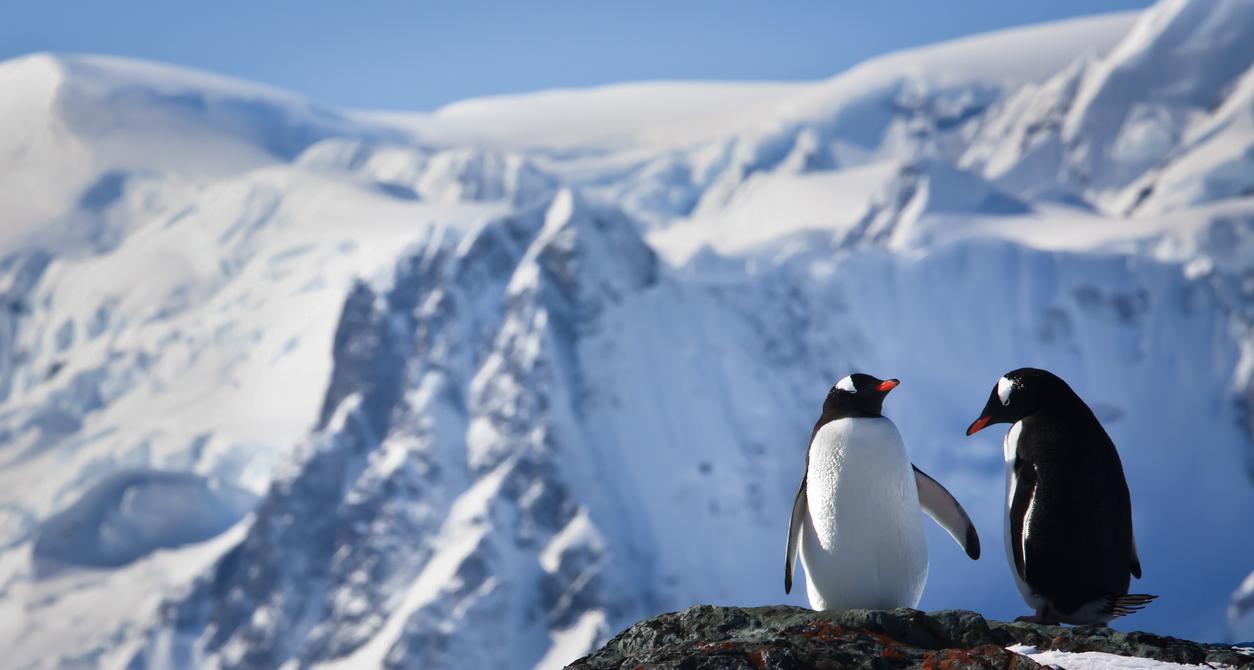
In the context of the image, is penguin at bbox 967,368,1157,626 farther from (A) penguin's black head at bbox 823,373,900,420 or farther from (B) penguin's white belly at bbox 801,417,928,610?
(A) penguin's black head at bbox 823,373,900,420

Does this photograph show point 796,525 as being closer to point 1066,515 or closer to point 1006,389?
point 1006,389

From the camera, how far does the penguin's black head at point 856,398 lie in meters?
15.1

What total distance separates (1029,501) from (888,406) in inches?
6975

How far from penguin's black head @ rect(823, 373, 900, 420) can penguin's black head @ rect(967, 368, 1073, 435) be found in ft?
3.35

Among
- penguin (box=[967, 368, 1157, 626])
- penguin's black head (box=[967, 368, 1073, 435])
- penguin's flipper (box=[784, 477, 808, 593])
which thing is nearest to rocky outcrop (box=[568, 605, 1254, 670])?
penguin (box=[967, 368, 1157, 626])

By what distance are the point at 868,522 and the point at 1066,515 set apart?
1829 millimetres

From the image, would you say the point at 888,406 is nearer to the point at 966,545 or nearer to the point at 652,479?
the point at 652,479

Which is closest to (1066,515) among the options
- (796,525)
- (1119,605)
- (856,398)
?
(1119,605)

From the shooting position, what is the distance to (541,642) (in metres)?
192

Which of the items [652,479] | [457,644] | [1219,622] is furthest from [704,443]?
[1219,622]

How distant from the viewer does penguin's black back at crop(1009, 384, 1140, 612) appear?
1414cm

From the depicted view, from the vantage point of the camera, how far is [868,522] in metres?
14.7

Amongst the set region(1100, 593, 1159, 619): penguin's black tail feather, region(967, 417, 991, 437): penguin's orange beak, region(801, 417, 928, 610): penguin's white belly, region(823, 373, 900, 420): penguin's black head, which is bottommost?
region(1100, 593, 1159, 619): penguin's black tail feather

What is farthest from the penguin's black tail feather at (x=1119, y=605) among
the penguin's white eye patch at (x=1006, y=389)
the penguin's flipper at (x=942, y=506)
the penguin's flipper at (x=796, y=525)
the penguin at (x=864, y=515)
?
the penguin's flipper at (x=796, y=525)
